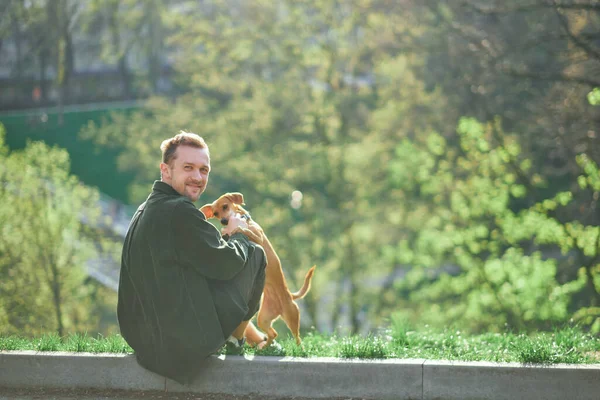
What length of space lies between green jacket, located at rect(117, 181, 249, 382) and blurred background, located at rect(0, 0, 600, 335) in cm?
1536

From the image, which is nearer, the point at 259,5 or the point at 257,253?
the point at 257,253

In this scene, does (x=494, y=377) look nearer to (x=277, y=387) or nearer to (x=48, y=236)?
Answer: (x=277, y=387)

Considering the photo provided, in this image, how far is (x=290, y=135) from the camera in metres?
27.5

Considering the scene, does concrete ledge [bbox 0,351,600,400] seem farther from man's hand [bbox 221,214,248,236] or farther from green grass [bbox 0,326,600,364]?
man's hand [bbox 221,214,248,236]

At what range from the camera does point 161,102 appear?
28422 millimetres

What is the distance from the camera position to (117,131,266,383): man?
500cm

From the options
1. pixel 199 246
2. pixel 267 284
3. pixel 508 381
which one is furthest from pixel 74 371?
pixel 508 381

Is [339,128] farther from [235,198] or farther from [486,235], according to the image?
[235,198]

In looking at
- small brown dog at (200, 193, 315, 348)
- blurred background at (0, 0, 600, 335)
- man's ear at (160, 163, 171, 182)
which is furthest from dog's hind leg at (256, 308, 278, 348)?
blurred background at (0, 0, 600, 335)

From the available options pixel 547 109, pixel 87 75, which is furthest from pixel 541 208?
pixel 87 75

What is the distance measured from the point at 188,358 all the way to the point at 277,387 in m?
0.52

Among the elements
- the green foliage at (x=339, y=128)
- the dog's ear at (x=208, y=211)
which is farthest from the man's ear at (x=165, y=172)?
the green foliage at (x=339, y=128)

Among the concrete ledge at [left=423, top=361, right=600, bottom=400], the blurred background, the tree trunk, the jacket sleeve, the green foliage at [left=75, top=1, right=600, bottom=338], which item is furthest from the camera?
the green foliage at [left=75, top=1, right=600, bottom=338]

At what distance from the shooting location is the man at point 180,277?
500 centimetres
